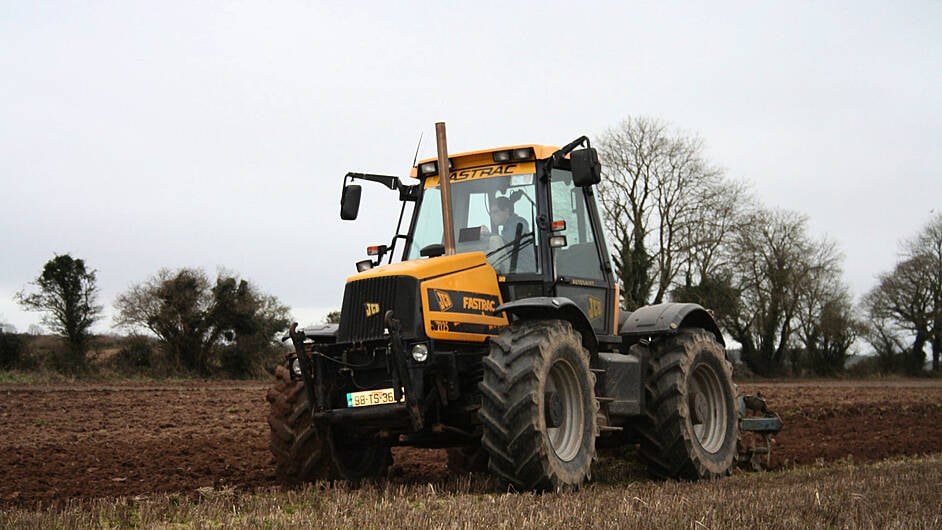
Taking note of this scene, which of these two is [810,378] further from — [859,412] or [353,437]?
[353,437]

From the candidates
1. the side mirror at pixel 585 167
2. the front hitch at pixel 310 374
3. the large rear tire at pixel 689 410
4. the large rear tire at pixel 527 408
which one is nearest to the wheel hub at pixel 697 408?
the large rear tire at pixel 689 410

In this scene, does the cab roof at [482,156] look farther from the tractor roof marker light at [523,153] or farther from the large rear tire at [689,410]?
the large rear tire at [689,410]

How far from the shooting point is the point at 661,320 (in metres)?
9.63

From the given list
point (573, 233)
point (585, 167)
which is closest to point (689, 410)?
point (573, 233)

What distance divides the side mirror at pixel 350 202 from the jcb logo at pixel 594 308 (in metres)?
2.26

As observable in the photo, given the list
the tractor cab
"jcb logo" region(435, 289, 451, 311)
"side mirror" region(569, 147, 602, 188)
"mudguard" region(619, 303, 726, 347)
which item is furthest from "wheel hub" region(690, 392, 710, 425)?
"jcb logo" region(435, 289, 451, 311)

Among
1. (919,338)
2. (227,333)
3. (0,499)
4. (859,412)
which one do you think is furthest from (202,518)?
(919,338)

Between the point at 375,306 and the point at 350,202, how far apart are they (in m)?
1.29

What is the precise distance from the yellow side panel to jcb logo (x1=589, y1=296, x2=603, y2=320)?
0.93 m

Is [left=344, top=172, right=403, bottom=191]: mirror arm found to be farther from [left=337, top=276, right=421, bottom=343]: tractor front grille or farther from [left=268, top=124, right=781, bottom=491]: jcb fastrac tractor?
[left=337, top=276, right=421, bottom=343]: tractor front grille

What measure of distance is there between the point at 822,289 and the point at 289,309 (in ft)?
94.9

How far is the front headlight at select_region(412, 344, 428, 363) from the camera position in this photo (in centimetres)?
774

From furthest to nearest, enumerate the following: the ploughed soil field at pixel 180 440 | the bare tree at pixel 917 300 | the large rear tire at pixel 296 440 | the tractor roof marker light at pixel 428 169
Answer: the bare tree at pixel 917 300, the tractor roof marker light at pixel 428 169, the ploughed soil field at pixel 180 440, the large rear tire at pixel 296 440

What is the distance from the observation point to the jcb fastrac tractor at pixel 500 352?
25.1 feet
